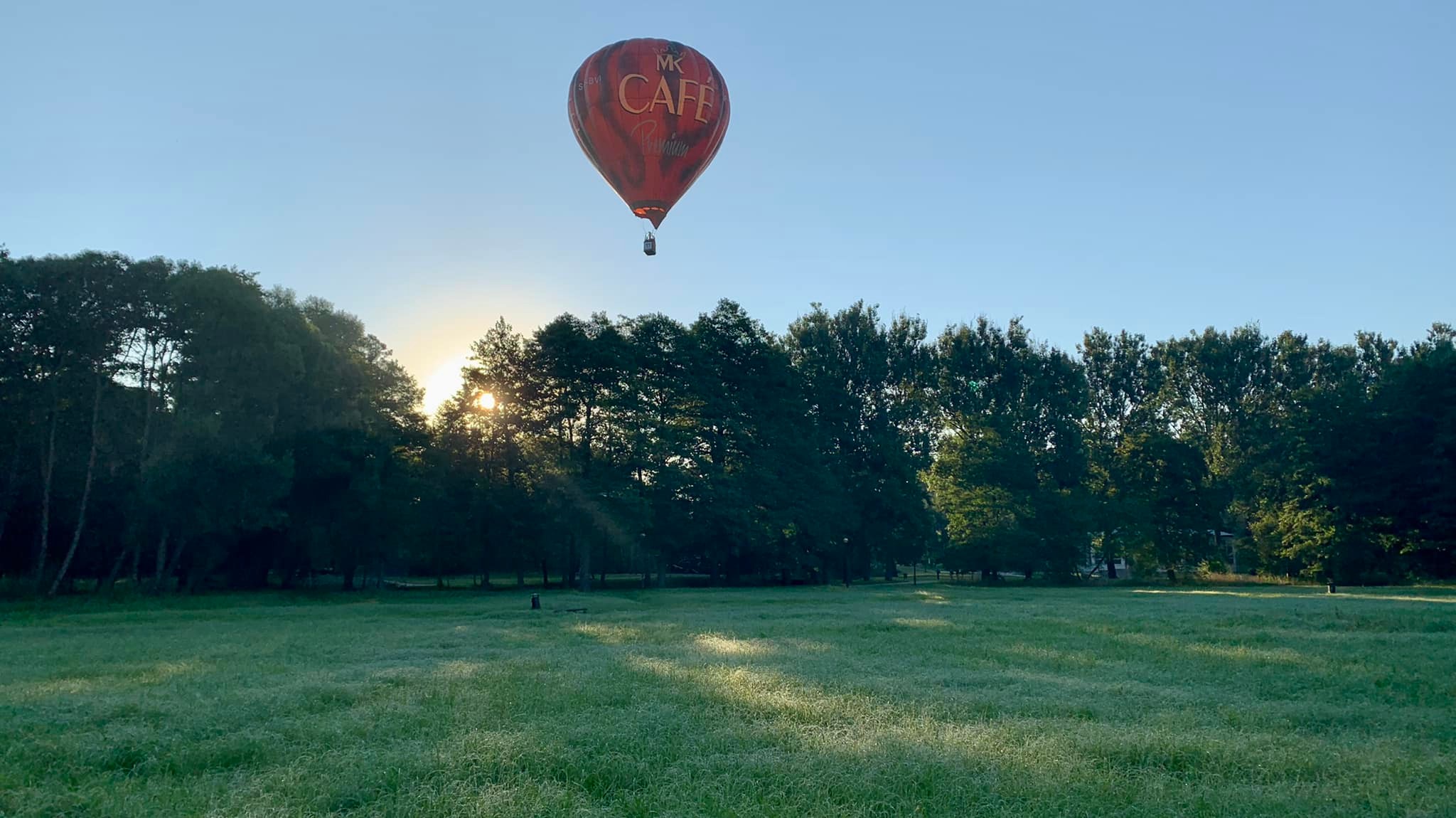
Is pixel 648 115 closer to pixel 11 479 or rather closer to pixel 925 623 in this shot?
pixel 925 623

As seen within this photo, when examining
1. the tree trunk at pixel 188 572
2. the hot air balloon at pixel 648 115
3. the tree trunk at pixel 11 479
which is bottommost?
the tree trunk at pixel 188 572

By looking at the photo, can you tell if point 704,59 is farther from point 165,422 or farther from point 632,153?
point 165,422

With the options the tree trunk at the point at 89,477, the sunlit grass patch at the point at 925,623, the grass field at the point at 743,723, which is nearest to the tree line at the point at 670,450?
the tree trunk at the point at 89,477

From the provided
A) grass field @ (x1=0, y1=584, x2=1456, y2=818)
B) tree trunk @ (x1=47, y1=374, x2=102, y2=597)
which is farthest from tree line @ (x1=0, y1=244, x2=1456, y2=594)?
grass field @ (x1=0, y1=584, x2=1456, y2=818)

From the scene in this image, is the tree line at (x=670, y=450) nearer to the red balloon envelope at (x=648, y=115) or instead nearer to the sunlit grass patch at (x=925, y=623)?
the red balloon envelope at (x=648, y=115)

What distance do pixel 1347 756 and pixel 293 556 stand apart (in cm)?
6104

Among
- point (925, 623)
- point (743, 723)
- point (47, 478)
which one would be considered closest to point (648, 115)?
point (925, 623)

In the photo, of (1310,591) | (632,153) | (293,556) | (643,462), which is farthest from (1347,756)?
(293,556)

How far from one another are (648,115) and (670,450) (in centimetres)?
3234

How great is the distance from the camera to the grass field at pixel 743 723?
8.31 meters

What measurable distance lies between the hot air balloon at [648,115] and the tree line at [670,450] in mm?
23571

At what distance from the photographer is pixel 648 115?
97.9 ft

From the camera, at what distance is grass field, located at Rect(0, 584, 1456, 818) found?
327 inches

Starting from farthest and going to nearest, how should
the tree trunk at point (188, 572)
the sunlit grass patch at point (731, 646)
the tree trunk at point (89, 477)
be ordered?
the tree trunk at point (188, 572)
the tree trunk at point (89, 477)
the sunlit grass patch at point (731, 646)
